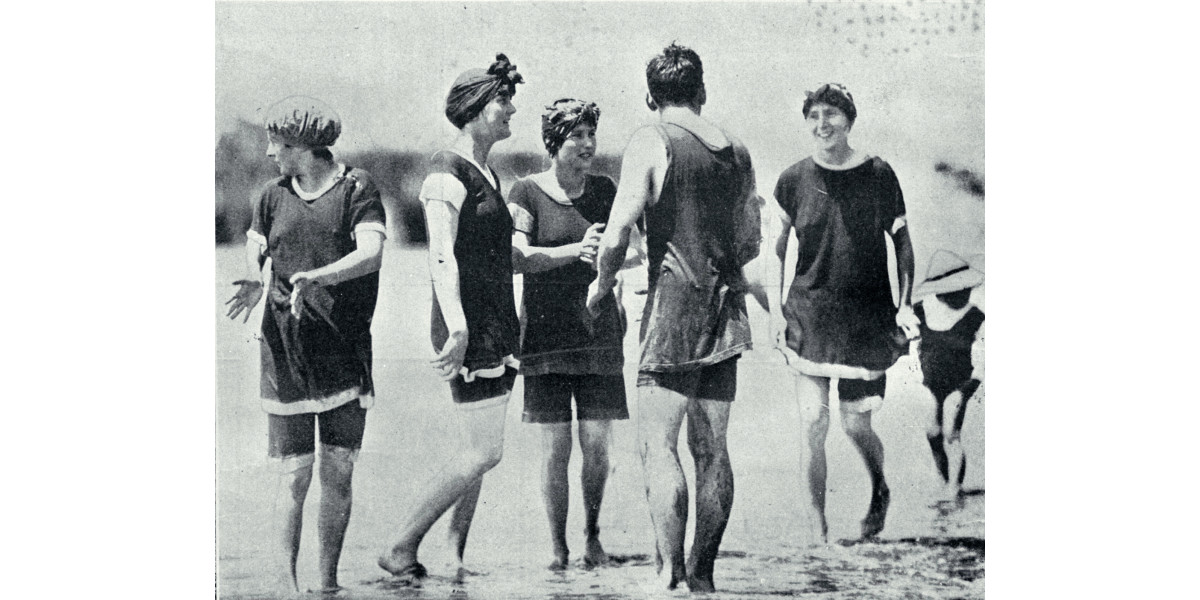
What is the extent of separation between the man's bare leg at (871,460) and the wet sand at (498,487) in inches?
1.7

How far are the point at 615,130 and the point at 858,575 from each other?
240 cm

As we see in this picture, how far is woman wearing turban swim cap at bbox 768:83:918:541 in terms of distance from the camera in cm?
541

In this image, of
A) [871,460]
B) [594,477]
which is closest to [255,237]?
[594,477]

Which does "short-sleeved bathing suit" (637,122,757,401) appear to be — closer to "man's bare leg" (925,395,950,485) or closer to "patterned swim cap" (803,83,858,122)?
"patterned swim cap" (803,83,858,122)

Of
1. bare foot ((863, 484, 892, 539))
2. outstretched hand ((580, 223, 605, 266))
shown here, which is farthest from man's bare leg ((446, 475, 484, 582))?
bare foot ((863, 484, 892, 539))

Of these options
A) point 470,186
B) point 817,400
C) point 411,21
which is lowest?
point 817,400

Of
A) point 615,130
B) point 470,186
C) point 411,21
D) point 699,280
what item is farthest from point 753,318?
point 411,21

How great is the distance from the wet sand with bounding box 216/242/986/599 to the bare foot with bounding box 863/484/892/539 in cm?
10

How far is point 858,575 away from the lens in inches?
216

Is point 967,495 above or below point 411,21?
below

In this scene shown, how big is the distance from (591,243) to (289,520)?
6.28ft

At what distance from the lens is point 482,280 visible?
209 inches

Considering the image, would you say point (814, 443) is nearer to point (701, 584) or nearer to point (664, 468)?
point (664, 468)

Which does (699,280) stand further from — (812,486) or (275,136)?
(275,136)
